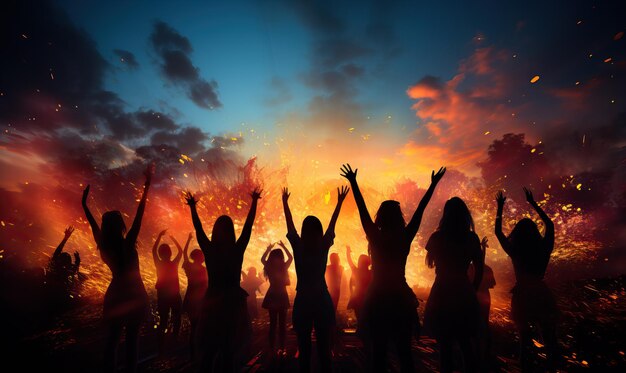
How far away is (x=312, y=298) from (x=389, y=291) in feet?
3.91

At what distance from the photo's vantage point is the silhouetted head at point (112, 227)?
14.3 feet

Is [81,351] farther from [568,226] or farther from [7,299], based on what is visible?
[568,226]

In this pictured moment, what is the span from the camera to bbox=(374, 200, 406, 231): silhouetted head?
134 inches

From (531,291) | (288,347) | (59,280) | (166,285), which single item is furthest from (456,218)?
(59,280)

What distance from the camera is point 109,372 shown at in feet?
13.3

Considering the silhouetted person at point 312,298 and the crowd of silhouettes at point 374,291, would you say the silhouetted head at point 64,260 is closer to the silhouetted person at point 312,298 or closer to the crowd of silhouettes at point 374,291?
the crowd of silhouettes at point 374,291

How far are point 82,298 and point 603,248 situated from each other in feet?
154

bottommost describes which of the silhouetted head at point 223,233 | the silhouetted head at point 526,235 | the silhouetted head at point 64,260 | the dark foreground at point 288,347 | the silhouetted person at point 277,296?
the dark foreground at point 288,347

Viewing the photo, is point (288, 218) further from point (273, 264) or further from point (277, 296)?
point (277, 296)

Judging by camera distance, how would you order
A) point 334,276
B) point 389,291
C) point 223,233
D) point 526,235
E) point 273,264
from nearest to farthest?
point 389,291 < point 223,233 < point 526,235 < point 273,264 < point 334,276

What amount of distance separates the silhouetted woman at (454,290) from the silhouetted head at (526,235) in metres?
1.53

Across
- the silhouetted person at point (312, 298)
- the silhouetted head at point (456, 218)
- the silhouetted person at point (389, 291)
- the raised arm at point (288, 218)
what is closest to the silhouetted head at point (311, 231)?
the silhouetted person at point (312, 298)

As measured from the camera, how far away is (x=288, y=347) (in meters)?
7.14

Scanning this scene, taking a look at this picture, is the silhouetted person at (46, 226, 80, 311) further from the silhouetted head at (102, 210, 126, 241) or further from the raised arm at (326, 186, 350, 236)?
the raised arm at (326, 186, 350, 236)
